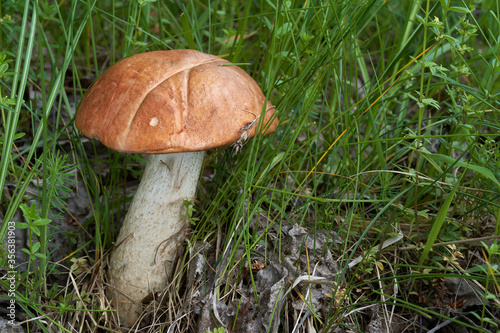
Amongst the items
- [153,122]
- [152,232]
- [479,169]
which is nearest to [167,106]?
[153,122]

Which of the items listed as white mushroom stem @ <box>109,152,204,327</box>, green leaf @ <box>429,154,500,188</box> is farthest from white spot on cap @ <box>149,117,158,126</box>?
green leaf @ <box>429,154,500,188</box>

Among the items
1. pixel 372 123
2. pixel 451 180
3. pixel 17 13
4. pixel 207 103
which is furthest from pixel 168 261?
pixel 17 13

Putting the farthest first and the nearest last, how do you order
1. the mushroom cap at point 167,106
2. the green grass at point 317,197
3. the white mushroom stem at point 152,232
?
1. the white mushroom stem at point 152,232
2. the green grass at point 317,197
3. the mushroom cap at point 167,106

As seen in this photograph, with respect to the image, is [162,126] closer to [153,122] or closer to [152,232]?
[153,122]

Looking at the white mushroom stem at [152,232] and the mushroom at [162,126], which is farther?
the white mushroom stem at [152,232]

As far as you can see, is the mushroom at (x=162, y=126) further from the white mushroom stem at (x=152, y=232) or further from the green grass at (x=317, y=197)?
the green grass at (x=317, y=197)

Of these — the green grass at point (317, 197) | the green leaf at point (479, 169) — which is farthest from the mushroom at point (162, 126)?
the green leaf at point (479, 169)

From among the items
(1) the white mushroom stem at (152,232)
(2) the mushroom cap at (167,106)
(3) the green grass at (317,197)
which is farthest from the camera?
(1) the white mushroom stem at (152,232)
